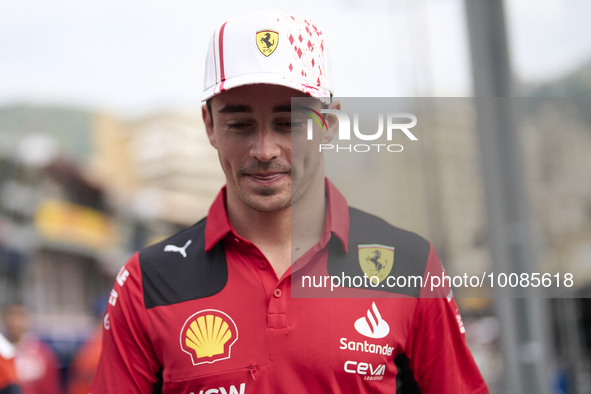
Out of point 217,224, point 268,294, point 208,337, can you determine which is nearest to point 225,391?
point 208,337

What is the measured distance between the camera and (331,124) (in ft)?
6.64

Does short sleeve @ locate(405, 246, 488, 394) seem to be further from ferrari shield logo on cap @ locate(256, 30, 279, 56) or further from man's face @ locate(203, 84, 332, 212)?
ferrari shield logo on cap @ locate(256, 30, 279, 56)

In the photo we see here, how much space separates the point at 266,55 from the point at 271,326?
77 cm

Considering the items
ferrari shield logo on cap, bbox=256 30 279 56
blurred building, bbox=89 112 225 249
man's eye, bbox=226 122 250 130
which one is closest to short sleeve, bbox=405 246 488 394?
man's eye, bbox=226 122 250 130

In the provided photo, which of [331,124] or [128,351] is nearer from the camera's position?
[128,351]

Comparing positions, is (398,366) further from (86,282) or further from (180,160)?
(180,160)

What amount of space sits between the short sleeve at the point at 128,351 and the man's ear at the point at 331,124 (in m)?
0.73

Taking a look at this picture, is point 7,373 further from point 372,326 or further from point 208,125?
point 372,326

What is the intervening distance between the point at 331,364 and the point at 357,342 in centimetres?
10

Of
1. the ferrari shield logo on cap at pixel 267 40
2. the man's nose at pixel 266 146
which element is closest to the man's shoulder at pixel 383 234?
the man's nose at pixel 266 146

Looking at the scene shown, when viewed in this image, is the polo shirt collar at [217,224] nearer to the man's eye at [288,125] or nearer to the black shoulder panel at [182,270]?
the black shoulder panel at [182,270]

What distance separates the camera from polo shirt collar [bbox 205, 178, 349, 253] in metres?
1.95

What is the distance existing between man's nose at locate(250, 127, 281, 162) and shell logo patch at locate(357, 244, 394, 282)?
1.46 ft

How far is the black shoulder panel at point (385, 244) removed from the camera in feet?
6.27
